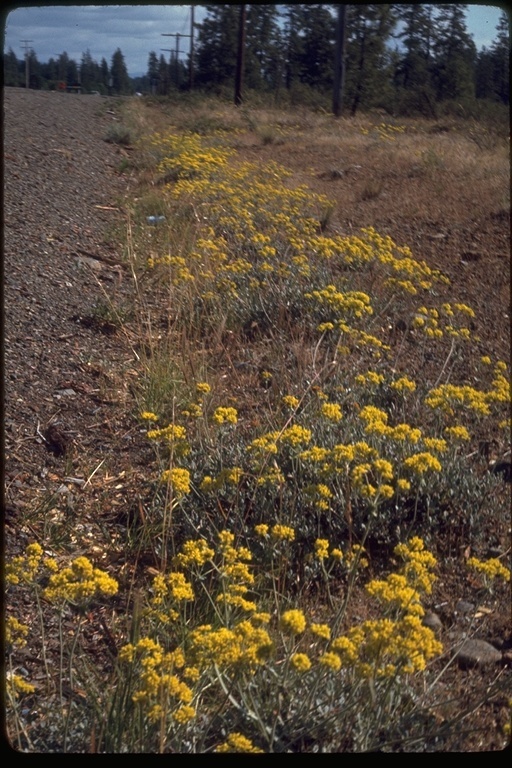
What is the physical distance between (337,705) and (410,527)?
3.05 feet

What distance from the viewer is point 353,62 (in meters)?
14.1

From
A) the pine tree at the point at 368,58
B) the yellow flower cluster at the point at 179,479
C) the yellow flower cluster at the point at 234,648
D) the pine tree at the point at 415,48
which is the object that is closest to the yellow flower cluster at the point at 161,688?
the yellow flower cluster at the point at 234,648

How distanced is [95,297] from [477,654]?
399cm

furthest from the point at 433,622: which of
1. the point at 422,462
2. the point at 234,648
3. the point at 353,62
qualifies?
the point at 353,62

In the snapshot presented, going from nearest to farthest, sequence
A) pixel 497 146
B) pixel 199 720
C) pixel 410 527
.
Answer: pixel 199 720 < pixel 410 527 < pixel 497 146

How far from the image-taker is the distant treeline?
10.9 meters

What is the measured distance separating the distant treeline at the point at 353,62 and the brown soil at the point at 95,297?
1645 millimetres

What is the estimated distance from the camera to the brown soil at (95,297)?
329 cm

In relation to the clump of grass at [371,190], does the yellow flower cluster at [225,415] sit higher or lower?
lower

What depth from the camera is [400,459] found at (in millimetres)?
3186

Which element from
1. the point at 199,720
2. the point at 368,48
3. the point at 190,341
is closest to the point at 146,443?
the point at 190,341

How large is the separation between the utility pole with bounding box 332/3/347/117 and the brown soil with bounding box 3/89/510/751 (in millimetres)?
1750

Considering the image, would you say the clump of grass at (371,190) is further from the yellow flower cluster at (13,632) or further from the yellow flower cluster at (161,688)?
the yellow flower cluster at (161,688)

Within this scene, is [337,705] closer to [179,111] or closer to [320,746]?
[320,746]
